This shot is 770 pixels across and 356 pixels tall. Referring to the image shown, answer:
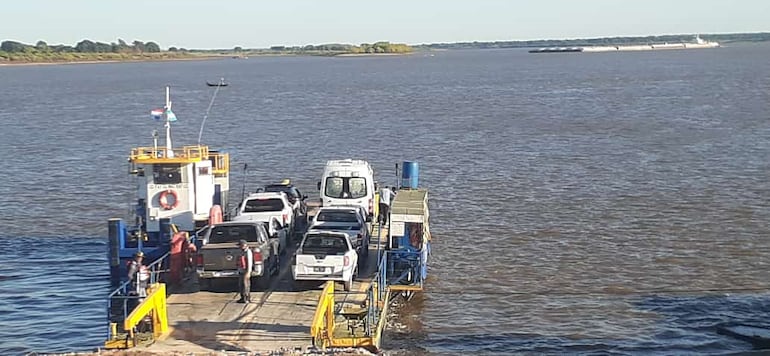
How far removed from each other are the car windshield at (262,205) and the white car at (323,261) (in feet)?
16.9

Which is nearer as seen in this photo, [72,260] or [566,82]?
[72,260]

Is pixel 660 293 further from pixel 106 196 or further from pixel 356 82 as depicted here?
pixel 356 82

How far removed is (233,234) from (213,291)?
128 centimetres

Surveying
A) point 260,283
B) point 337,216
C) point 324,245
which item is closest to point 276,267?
point 260,283

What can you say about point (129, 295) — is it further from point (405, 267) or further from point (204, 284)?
point (405, 267)

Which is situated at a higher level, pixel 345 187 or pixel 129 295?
pixel 345 187

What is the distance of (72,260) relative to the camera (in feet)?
97.7

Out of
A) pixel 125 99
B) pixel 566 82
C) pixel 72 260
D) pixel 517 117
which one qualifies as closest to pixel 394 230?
pixel 72 260

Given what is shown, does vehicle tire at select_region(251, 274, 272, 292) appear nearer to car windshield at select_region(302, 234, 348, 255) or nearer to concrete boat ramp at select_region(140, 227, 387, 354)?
concrete boat ramp at select_region(140, 227, 387, 354)

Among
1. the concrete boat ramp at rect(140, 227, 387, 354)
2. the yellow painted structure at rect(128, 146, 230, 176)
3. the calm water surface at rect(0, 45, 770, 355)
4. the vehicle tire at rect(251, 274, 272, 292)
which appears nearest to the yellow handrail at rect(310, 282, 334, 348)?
the concrete boat ramp at rect(140, 227, 387, 354)

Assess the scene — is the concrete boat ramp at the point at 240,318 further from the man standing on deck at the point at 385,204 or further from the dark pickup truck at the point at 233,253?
the man standing on deck at the point at 385,204

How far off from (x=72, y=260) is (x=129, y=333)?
12993mm

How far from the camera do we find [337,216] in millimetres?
24672

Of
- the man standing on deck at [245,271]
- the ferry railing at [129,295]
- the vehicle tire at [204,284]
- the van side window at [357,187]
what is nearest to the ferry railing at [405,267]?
the man standing on deck at [245,271]
